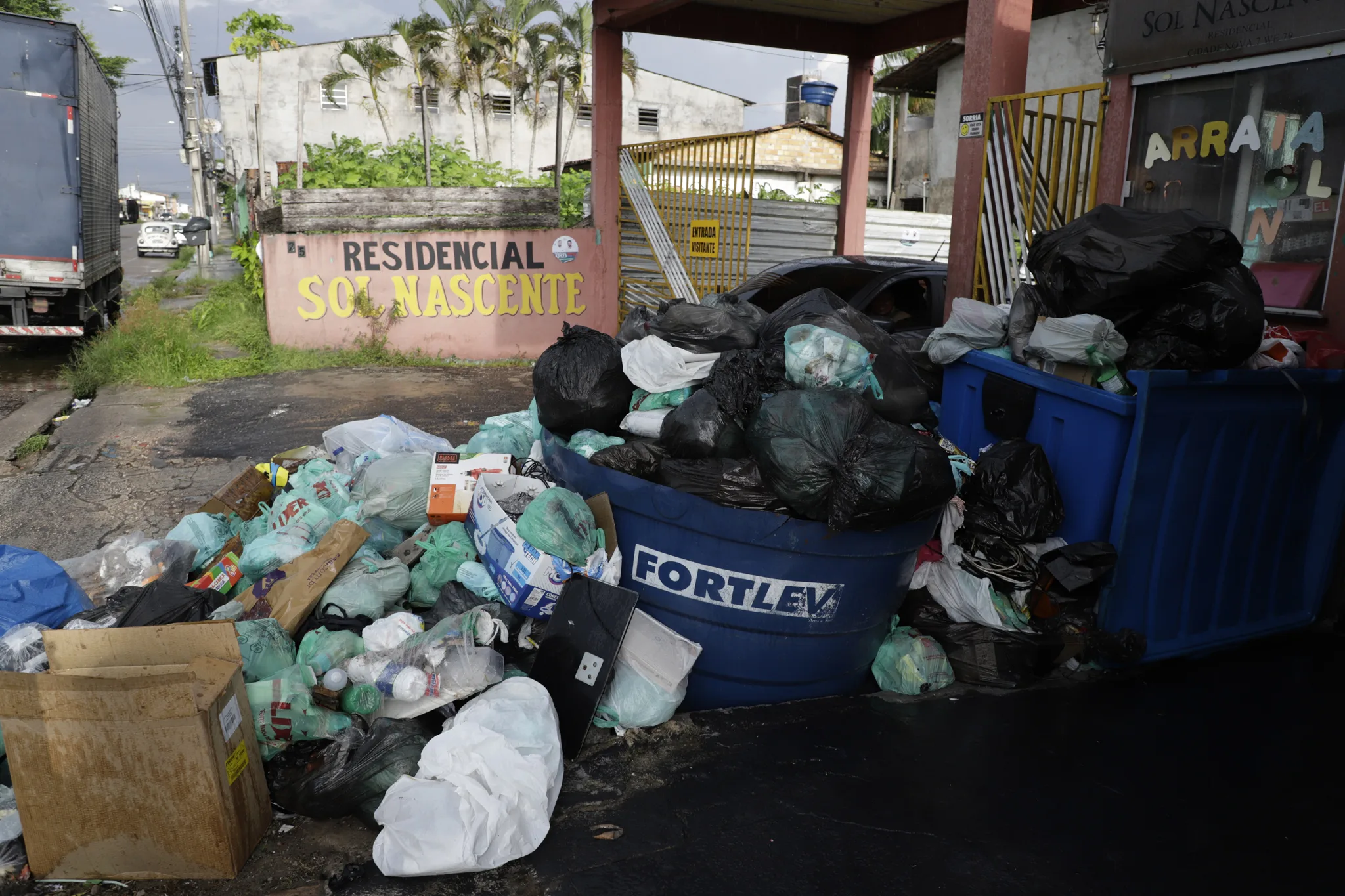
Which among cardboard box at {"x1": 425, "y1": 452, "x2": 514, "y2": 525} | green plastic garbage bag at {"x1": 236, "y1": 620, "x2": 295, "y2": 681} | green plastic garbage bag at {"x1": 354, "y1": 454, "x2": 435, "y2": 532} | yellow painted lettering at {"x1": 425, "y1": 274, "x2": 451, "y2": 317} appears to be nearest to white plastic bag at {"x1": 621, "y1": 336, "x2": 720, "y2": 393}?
cardboard box at {"x1": 425, "y1": 452, "x2": 514, "y2": 525}

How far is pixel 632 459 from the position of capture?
3.31 m

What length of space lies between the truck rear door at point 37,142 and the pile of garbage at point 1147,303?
33.8 feet

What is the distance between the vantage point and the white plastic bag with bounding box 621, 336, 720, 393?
3730mm

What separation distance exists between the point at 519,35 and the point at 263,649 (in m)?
29.4

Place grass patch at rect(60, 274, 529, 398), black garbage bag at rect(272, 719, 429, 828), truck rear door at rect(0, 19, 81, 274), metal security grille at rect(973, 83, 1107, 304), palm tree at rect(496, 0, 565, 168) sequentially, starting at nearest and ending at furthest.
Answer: black garbage bag at rect(272, 719, 429, 828) → metal security grille at rect(973, 83, 1107, 304) → truck rear door at rect(0, 19, 81, 274) → grass patch at rect(60, 274, 529, 398) → palm tree at rect(496, 0, 565, 168)

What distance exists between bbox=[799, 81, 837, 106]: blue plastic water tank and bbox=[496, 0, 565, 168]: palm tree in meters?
7.78

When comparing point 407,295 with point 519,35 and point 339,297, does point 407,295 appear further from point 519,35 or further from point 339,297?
point 519,35

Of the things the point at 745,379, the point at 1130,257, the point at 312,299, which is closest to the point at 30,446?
the point at 312,299

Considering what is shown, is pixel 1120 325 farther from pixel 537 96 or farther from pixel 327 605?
pixel 537 96

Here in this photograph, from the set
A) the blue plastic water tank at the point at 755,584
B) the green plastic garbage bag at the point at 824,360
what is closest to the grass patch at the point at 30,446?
the blue plastic water tank at the point at 755,584

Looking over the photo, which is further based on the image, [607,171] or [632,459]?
[607,171]

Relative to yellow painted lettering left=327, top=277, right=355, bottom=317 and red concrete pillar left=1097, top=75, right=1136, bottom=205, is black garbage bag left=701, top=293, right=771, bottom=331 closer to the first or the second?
red concrete pillar left=1097, top=75, right=1136, bottom=205

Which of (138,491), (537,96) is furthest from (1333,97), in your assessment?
(537,96)

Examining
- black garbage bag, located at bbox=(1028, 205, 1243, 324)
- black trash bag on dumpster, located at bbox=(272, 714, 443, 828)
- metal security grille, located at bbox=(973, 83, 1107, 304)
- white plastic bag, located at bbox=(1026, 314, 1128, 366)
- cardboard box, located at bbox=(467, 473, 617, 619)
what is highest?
metal security grille, located at bbox=(973, 83, 1107, 304)
